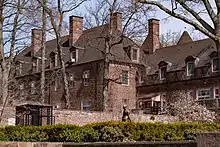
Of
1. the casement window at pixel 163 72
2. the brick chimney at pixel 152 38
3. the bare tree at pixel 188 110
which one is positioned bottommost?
the bare tree at pixel 188 110

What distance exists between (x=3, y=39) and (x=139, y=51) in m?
21.3

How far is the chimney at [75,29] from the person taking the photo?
4722cm

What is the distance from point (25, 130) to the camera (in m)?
17.9

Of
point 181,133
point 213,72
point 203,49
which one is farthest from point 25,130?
point 203,49

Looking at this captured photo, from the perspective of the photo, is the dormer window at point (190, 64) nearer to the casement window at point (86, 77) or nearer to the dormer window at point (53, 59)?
the casement window at point (86, 77)

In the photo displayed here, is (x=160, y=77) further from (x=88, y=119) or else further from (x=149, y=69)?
(x=88, y=119)

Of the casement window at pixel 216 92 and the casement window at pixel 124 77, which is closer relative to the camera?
the casement window at pixel 216 92

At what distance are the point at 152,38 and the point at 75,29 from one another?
26.7 ft

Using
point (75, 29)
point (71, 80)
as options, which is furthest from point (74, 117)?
point (75, 29)

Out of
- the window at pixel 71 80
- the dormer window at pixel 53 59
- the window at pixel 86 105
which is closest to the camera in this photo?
the window at pixel 86 105

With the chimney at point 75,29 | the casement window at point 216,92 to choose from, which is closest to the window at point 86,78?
the chimney at point 75,29

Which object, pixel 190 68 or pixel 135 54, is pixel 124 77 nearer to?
pixel 135 54

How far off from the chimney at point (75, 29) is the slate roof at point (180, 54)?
24.8 feet

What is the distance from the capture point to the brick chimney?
48181 mm
